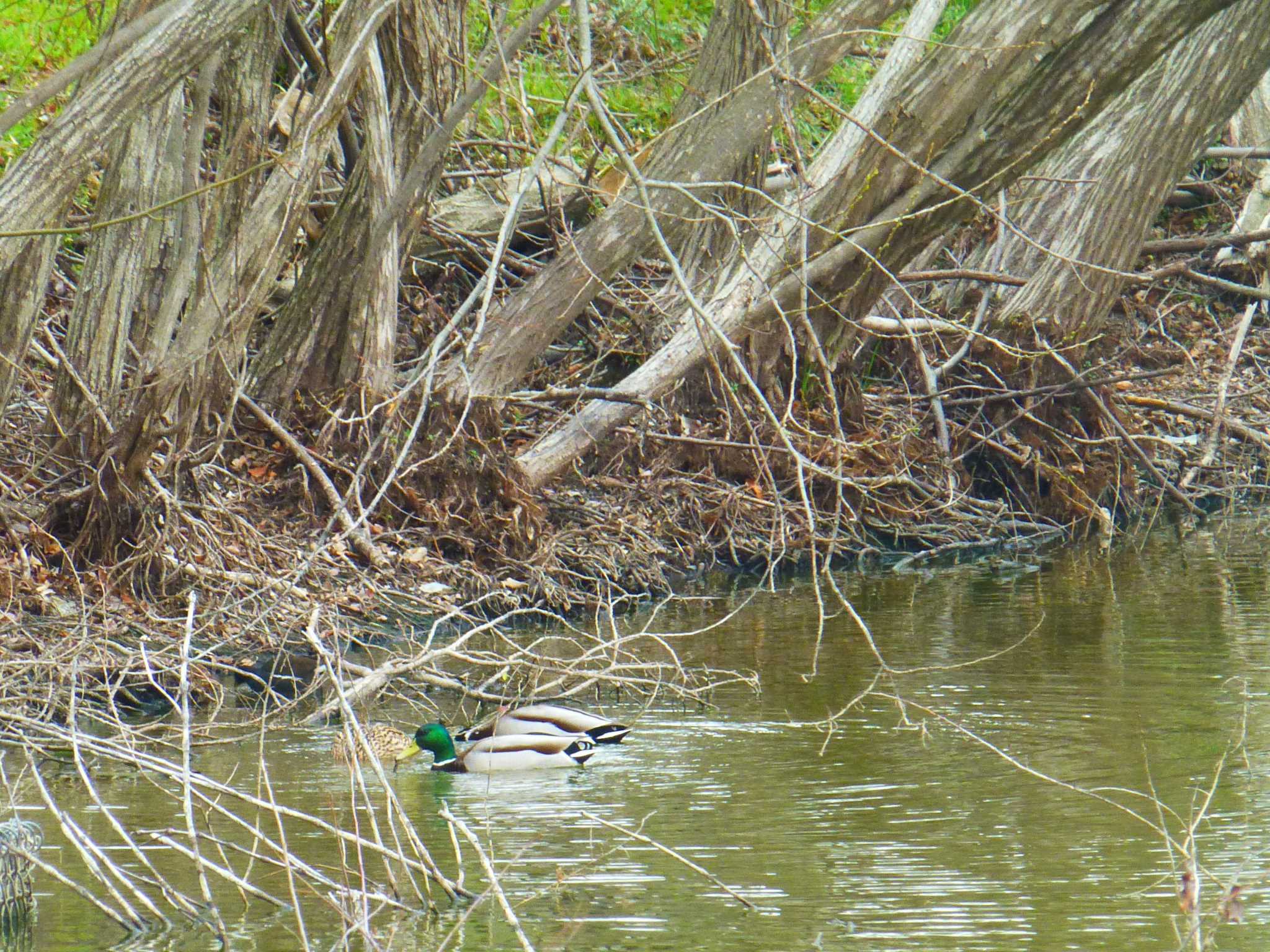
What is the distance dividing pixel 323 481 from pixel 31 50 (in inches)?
152

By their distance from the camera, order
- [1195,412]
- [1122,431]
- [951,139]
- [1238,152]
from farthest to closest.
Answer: [1238,152]
[1195,412]
[1122,431]
[951,139]

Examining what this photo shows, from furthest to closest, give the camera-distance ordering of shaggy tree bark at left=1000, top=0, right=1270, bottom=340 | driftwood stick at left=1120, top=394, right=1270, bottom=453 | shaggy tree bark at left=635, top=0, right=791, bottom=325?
driftwood stick at left=1120, top=394, right=1270, bottom=453, shaggy tree bark at left=1000, top=0, right=1270, bottom=340, shaggy tree bark at left=635, top=0, right=791, bottom=325

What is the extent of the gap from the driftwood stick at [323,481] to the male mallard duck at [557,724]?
2.83 meters

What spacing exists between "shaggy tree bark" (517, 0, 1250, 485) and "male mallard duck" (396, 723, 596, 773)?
118 inches

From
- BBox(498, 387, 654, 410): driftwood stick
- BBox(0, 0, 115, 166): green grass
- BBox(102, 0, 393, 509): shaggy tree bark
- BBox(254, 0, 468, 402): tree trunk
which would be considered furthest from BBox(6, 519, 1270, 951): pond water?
BBox(0, 0, 115, 166): green grass

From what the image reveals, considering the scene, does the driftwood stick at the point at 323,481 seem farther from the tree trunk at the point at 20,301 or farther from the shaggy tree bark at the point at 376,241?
the tree trunk at the point at 20,301

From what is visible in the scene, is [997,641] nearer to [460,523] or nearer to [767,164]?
[460,523]

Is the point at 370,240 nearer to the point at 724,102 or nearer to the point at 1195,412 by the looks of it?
the point at 724,102

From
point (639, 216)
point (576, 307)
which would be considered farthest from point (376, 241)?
point (639, 216)

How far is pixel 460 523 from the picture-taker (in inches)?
446

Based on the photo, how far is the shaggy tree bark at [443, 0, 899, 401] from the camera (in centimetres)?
1096

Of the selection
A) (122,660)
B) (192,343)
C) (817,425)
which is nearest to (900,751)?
(122,660)

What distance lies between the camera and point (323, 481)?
10.9 meters

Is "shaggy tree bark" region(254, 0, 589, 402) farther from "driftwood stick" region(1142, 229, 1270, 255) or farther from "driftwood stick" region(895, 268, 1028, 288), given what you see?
"driftwood stick" region(1142, 229, 1270, 255)
